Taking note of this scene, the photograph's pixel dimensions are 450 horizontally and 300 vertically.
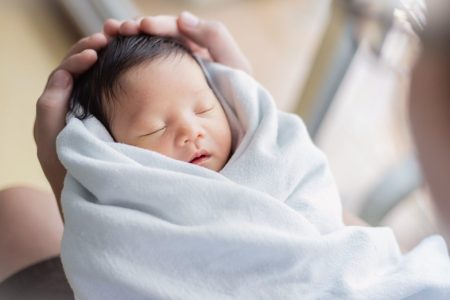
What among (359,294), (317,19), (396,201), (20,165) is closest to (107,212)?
(359,294)

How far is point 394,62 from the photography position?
3.89ft

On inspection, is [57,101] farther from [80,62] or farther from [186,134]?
[186,134]

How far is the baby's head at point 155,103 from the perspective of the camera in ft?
2.54

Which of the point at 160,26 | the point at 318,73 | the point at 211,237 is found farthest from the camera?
the point at 318,73

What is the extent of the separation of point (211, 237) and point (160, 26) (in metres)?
0.37

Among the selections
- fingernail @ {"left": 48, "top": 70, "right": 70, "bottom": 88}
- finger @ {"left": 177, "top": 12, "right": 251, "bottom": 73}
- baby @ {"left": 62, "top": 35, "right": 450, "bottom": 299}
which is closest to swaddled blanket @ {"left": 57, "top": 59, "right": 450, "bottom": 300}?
baby @ {"left": 62, "top": 35, "right": 450, "bottom": 299}

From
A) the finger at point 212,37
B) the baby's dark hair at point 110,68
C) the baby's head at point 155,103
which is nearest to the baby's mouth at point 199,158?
the baby's head at point 155,103

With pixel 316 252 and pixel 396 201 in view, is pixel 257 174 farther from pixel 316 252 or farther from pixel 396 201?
pixel 396 201

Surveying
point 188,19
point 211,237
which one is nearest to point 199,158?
point 211,237

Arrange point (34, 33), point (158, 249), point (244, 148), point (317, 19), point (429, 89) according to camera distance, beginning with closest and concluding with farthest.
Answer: point (429, 89) < point (158, 249) < point (244, 148) < point (34, 33) < point (317, 19)

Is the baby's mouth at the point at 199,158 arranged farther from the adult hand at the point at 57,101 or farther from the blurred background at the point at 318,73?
the blurred background at the point at 318,73

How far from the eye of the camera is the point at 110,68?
80 centimetres

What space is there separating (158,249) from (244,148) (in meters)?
0.20

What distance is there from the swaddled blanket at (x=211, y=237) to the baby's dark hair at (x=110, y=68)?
0.19 feet
